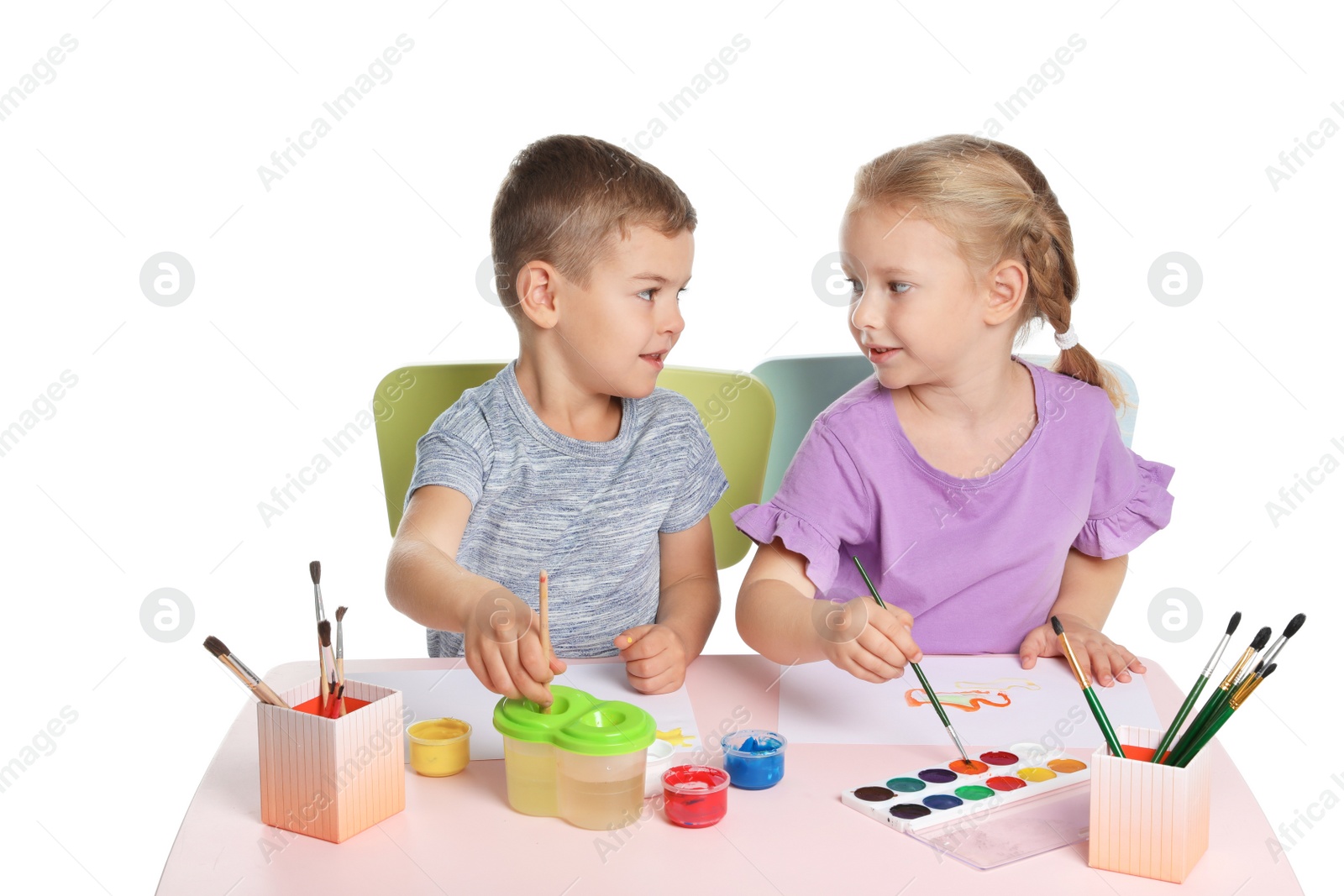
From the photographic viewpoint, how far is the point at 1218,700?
42.4 inches

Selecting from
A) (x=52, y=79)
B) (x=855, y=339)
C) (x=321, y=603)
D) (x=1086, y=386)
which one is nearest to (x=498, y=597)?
(x=321, y=603)

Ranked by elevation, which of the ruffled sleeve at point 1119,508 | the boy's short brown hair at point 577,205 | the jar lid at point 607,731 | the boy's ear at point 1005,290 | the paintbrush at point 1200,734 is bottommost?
the jar lid at point 607,731

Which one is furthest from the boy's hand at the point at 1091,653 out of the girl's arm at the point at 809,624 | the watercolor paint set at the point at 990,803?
the watercolor paint set at the point at 990,803

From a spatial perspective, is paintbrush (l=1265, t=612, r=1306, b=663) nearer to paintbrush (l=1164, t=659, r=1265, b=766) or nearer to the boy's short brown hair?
paintbrush (l=1164, t=659, r=1265, b=766)

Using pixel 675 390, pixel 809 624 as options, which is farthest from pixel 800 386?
pixel 809 624

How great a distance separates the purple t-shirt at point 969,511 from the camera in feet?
5.76

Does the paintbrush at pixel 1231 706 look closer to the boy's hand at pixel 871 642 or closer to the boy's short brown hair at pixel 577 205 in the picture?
the boy's hand at pixel 871 642

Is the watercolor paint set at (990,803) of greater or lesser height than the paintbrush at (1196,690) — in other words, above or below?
→ below

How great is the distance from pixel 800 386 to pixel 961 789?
3.36 ft

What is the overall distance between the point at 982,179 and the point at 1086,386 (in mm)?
396

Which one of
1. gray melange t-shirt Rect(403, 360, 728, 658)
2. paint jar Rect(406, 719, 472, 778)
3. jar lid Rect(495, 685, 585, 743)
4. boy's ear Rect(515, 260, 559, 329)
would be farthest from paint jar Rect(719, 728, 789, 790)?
boy's ear Rect(515, 260, 559, 329)

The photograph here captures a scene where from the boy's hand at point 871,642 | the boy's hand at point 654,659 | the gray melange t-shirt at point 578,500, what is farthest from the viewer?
the gray melange t-shirt at point 578,500

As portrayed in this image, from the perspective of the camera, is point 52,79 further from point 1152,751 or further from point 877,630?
point 1152,751

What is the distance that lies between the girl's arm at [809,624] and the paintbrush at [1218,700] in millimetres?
312
